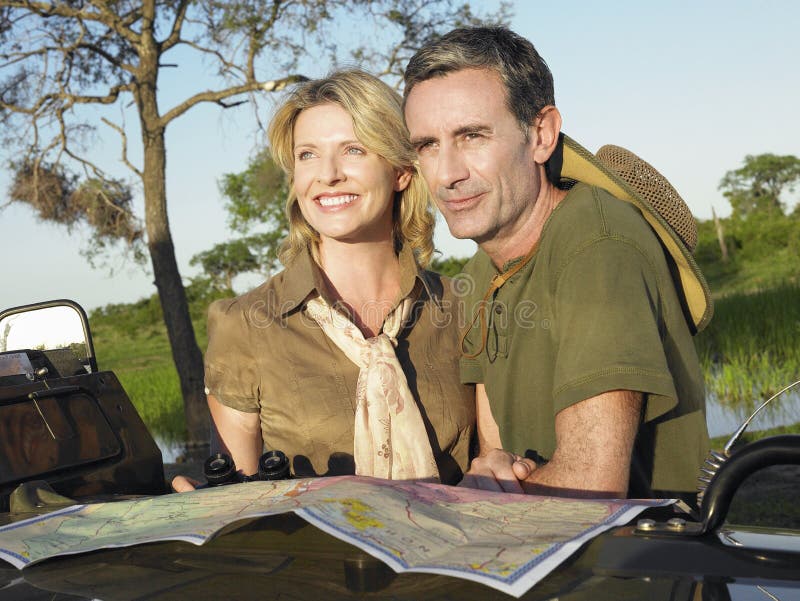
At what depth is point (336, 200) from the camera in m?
3.23

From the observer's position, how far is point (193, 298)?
110ft

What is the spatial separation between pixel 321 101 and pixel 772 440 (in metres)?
2.38

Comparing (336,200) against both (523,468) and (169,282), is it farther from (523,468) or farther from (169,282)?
(169,282)

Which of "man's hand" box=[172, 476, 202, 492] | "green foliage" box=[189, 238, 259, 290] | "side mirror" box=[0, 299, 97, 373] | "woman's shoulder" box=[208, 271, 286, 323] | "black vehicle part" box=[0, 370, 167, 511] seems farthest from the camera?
"green foliage" box=[189, 238, 259, 290]

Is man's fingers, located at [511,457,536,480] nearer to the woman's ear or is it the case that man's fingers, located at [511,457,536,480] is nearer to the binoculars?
the binoculars

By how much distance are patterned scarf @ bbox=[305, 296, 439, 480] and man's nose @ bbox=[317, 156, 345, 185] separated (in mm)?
555

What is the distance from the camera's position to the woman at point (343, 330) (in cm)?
308

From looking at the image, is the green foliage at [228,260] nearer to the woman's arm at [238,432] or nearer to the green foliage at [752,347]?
the green foliage at [752,347]

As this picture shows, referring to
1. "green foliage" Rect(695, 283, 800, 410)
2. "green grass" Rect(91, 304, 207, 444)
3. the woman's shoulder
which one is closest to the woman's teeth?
the woman's shoulder

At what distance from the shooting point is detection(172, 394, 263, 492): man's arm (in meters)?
3.13

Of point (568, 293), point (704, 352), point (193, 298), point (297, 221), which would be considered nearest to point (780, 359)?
point (704, 352)

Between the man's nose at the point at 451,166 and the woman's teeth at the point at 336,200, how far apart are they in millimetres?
814

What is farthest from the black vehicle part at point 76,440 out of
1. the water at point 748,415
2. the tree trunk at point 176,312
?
the tree trunk at point 176,312

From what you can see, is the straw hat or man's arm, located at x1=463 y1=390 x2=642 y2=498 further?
the straw hat
